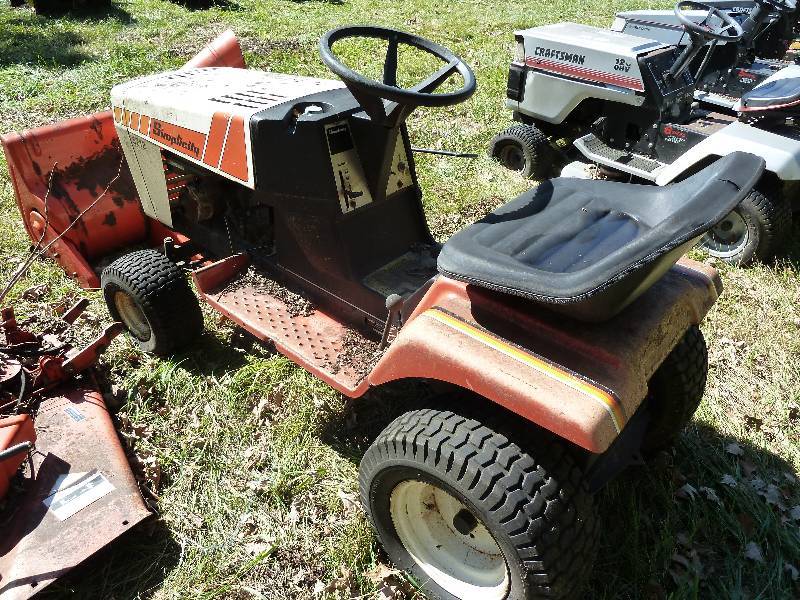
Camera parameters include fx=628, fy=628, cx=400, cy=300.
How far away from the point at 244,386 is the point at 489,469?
1.63m

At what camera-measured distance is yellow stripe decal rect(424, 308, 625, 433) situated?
1584mm

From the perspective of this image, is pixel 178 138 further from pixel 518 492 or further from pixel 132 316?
pixel 518 492

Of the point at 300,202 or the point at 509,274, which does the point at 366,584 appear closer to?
the point at 509,274

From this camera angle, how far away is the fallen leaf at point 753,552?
7.51 feet

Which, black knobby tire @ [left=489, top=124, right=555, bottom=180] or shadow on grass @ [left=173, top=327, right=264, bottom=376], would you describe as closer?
shadow on grass @ [left=173, top=327, right=264, bottom=376]

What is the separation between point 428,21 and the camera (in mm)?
10430

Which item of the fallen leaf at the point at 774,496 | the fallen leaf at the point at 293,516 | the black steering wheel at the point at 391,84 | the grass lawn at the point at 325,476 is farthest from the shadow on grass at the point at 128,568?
the fallen leaf at the point at 774,496

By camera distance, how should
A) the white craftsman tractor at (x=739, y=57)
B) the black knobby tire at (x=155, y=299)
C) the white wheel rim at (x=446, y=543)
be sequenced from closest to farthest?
the white wheel rim at (x=446, y=543), the black knobby tire at (x=155, y=299), the white craftsman tractor at (x=739, y=57)

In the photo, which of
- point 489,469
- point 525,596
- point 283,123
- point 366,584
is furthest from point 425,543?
point 283,123

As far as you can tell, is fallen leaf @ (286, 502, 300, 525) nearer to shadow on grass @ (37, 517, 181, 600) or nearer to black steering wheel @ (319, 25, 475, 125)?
shadow on grass @ (37, 517, 181, 600)

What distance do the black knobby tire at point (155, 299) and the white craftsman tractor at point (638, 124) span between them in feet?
10.6

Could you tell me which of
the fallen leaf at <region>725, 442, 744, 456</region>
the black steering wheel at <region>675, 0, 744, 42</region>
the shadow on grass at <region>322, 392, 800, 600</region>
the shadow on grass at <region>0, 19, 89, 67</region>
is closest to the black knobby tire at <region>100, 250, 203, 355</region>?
the shadow on grass at <region>322, 392, 800, 600</region>

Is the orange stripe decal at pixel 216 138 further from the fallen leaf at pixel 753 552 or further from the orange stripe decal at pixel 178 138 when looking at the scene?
the fallen leaf at pixel 753 552

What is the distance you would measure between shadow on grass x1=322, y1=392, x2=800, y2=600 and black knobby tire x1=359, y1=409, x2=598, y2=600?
0.29m
